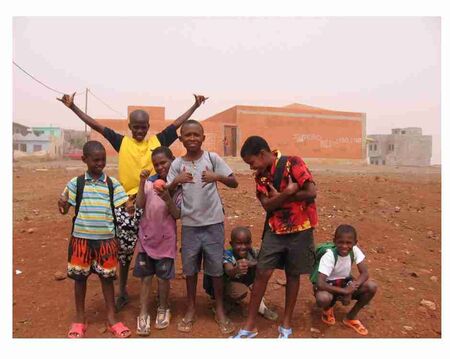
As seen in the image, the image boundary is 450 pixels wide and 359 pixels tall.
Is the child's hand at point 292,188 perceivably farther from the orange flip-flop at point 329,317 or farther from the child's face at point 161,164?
the orange flip-flop at point 329,317

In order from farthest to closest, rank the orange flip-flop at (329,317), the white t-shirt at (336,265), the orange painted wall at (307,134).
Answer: the orange painted wall at (307,134), the orange flip-flop at (329,317), the white t-shirt at (336,265)

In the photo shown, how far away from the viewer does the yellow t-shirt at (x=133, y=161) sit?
10.4 ft

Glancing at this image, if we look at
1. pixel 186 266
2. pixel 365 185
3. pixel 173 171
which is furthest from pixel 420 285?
pixel 365 185

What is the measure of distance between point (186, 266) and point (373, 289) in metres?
1.42

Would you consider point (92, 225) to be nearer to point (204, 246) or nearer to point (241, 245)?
point (204, 246)

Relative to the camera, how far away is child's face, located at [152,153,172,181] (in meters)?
3.07

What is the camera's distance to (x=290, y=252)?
2865mm

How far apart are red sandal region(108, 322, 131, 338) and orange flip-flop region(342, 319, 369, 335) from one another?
1.66 meters

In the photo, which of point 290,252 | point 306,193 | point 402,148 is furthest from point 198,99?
point 402,148

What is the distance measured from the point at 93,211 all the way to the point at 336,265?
1872mm

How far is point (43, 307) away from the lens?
3471 mm

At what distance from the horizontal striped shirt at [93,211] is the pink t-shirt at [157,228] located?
0.28 metres

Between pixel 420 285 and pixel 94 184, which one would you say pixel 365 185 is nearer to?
pixel 420 285

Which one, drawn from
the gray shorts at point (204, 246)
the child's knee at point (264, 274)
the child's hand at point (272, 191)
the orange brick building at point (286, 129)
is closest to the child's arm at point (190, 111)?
the gray shorts at point (204, 246)
